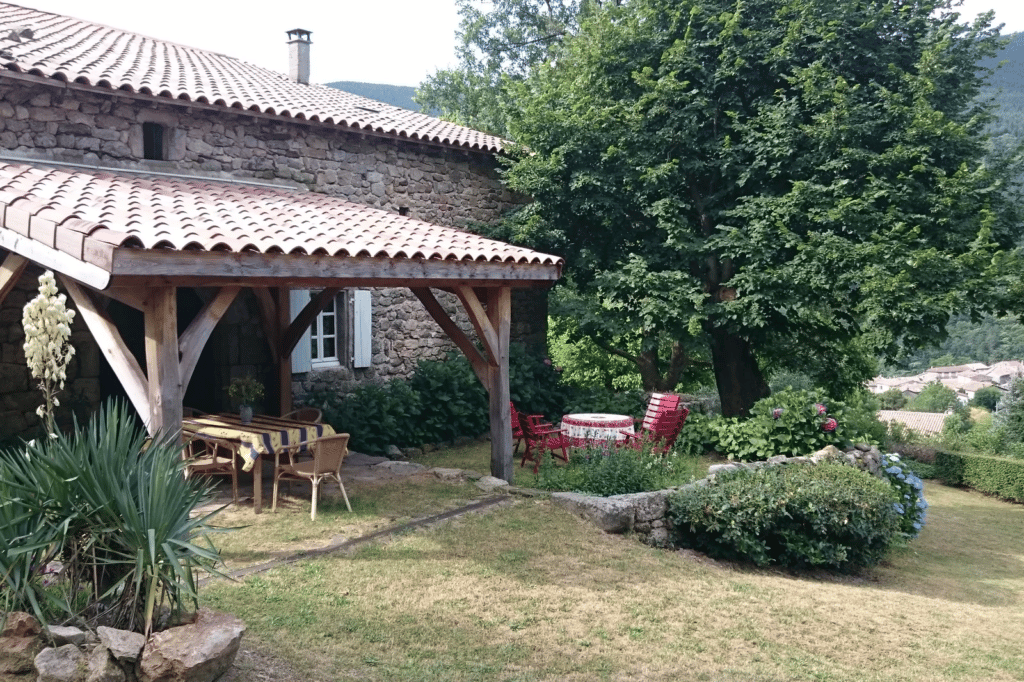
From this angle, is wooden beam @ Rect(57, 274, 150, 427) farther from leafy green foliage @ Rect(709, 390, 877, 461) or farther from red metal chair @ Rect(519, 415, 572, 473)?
leafy green foliage @ Rect(709, 390, 877, 461)

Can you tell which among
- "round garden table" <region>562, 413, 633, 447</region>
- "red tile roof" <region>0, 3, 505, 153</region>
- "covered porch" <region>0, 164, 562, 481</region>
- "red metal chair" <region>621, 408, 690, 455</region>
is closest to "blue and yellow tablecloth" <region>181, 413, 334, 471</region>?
"covered porch" <region>0, 164, 562, 481</region>

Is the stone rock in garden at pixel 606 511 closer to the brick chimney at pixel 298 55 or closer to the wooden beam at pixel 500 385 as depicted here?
the wooden beam at pixel 500 385

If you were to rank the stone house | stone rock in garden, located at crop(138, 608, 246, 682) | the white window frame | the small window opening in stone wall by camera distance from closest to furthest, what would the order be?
stone rock in garden, located at crop(138, 608, 246, 682) → the stone house → the small window opening in stone wall → the white window frame

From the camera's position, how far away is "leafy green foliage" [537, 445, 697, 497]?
757 cm

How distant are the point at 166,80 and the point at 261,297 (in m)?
2.65

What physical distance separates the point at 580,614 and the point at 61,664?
2860 millimetres

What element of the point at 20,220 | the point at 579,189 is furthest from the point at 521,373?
the point at 20,220

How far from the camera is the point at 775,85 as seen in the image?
11281mm

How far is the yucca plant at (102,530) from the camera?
3594 mm

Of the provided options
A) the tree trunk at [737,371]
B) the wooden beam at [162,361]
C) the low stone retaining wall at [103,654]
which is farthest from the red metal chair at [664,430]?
the low stone retaining wall at [103,654]

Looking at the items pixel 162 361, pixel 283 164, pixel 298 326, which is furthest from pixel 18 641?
pixel 283 164

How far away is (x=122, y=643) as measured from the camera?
3.48m

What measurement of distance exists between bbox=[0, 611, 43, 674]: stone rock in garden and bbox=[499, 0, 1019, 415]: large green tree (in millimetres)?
8466

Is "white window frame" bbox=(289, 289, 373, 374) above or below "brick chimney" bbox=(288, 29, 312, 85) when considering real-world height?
below
